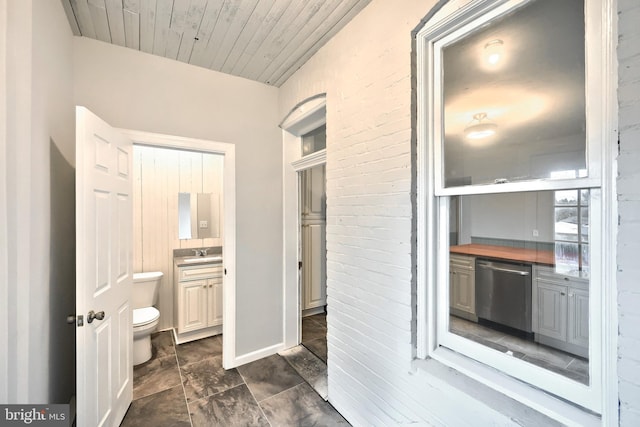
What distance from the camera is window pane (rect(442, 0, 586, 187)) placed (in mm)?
1042

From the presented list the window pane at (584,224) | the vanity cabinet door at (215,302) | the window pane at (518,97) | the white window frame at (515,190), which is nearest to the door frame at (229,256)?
the vanity cabinet door at (215,302)

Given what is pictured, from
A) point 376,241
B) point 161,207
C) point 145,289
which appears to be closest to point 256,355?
point 145,289

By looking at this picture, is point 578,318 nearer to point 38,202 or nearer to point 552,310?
point 552,310

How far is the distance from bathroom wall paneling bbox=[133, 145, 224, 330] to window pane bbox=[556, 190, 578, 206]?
10.1 ft

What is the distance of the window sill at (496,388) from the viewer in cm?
98

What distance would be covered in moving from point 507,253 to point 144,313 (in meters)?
3.12

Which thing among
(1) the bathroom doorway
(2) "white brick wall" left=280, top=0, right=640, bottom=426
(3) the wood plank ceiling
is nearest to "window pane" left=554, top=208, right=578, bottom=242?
(2) "white brick wall" left=280, top=0, right=640, bottom=426

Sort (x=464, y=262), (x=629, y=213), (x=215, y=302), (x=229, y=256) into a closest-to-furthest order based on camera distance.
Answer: (x=629, y=213)
(x=464, y=262)
(x=229, y=256)
(x=215, y=302)

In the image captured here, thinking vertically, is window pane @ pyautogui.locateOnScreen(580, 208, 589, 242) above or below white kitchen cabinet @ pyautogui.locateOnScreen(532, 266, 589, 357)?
above

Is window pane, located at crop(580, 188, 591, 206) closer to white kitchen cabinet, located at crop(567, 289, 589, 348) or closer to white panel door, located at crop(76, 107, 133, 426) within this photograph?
white kitchen cabinet, located at crop(567, 289, 589, 348)

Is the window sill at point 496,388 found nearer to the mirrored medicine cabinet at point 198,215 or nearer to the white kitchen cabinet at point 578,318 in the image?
the white kitchen cabinet at point 578,318

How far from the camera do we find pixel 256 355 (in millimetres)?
2674

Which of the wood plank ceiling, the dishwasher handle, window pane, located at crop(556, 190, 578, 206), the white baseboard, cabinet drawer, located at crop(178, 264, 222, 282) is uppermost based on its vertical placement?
the wood plank ceiling

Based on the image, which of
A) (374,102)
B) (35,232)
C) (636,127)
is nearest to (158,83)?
(35,232)
